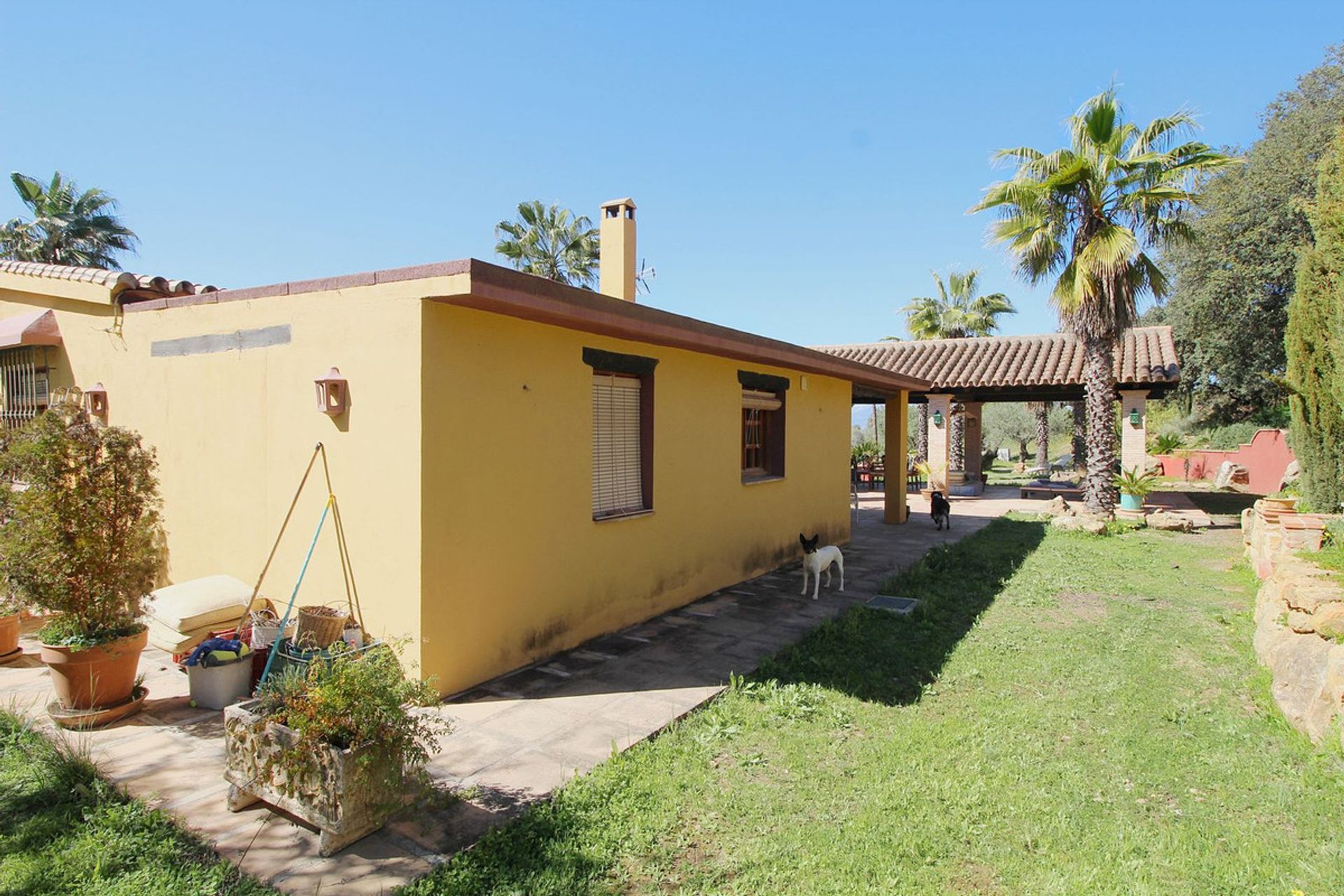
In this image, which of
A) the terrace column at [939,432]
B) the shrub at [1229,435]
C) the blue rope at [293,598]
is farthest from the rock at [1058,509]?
the shrub at [1229,435]

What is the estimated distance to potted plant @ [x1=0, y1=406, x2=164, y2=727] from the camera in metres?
4.29

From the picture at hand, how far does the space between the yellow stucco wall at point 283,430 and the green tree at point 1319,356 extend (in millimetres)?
10466

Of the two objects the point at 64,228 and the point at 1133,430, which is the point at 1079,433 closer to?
the point at 1133,430

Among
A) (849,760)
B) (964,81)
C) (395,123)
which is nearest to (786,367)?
(964,81)

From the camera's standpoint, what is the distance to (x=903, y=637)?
6762mm

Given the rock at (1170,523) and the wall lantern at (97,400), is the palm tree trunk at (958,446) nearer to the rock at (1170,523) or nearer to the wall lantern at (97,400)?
the rock at (1170,523)

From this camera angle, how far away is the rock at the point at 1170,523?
13844mm

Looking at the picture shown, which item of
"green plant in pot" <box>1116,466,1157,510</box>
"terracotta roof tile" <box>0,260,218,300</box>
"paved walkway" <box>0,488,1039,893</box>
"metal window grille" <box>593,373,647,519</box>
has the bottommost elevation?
"paved walkway" <box>0,488,1039,893</box>

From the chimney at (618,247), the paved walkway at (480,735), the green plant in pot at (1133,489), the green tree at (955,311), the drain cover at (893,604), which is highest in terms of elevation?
the green tree at (955,311)

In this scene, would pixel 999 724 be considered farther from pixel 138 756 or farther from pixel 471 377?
pixel 138 756

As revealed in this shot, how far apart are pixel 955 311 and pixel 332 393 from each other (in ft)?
87.1

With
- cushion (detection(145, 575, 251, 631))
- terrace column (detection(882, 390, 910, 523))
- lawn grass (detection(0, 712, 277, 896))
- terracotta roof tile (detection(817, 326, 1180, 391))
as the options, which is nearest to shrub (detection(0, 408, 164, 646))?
cushion (detection(145, 575, 251, 631))

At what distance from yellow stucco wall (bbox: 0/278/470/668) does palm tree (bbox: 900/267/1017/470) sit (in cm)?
2443

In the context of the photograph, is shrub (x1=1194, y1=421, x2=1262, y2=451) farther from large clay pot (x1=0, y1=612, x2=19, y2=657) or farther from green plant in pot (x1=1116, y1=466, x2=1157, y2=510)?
large clay pot (x1=0, y1=612, x2=19, y2=657)
